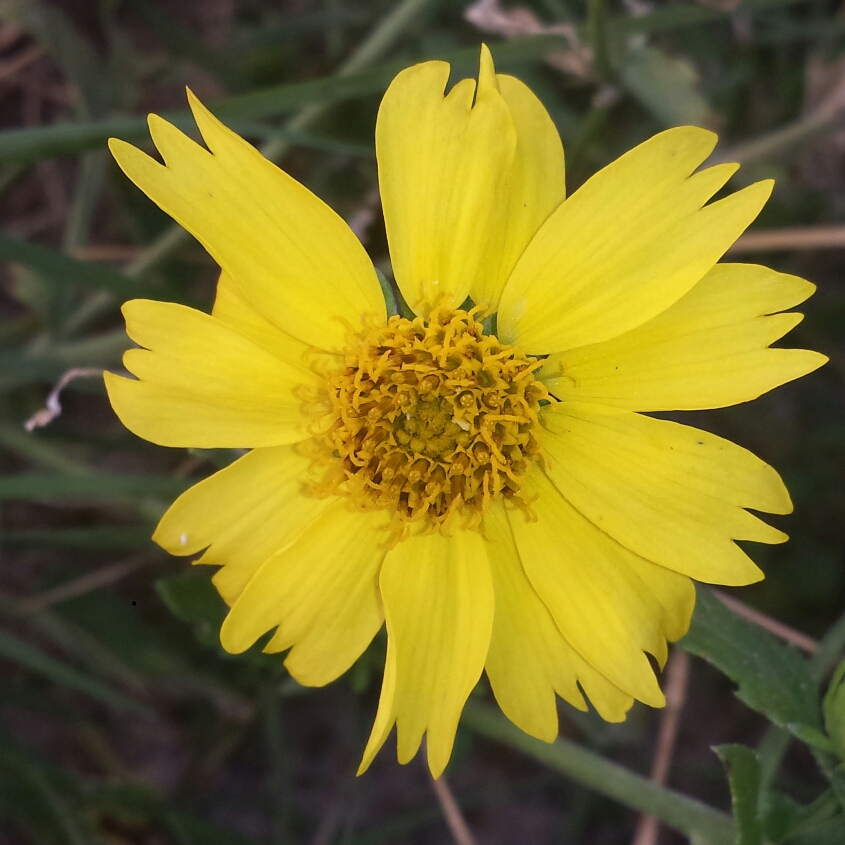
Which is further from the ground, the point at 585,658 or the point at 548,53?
the point at 548,53

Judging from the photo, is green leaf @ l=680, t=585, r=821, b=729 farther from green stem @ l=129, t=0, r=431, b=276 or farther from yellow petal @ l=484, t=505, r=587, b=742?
green stem @ l=129, t=0, r=431, b=276

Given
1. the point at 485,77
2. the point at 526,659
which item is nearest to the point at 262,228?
the point at 485,77

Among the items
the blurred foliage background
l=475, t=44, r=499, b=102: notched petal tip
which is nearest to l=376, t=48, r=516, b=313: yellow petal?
l=475, t=44, r=499, b=102: notched petal tip

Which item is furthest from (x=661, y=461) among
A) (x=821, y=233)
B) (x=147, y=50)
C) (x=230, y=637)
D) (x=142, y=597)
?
(x=147, y=50)

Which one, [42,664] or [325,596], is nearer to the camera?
[325,596]

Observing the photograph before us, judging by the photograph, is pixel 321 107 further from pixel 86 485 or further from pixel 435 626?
pixel 435 626

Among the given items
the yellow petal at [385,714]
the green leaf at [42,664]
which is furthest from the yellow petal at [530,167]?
the green leaf at [42,664]

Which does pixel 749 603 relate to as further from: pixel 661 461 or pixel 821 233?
pixel 661 461
